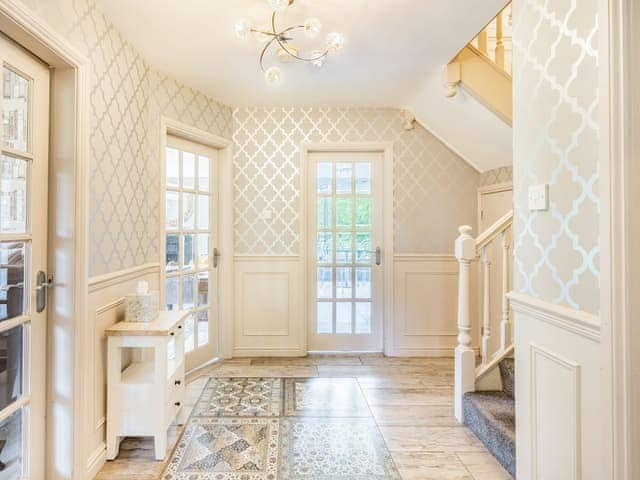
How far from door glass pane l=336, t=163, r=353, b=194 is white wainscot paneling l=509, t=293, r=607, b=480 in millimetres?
2220

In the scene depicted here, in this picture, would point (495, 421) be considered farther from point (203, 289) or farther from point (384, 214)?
point (203, 289)

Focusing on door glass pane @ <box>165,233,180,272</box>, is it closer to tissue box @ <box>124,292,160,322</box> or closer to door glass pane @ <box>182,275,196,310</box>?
door glass pane @ <box>182,275,196,310</box>

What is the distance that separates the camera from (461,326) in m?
2.40

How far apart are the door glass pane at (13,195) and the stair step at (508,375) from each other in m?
2.62

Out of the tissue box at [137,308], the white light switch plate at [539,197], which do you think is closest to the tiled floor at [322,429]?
the tissue box at [137,308]

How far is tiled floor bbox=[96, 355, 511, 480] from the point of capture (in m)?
1.88

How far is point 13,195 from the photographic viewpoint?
58.6 inches

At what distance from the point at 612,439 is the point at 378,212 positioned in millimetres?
2720

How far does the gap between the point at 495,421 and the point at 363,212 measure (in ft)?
7.00

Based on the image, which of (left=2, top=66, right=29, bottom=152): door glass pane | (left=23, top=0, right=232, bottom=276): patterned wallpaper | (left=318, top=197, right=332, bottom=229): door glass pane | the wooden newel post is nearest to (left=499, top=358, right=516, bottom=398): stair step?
the wooden newel post

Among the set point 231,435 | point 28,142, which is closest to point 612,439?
point 231,435

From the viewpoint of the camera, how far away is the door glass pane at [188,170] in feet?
10.2

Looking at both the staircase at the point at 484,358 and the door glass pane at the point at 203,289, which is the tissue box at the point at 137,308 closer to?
the door glass pane at the point at 203,289

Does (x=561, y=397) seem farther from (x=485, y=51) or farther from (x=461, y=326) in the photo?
(x=485, y=51)
